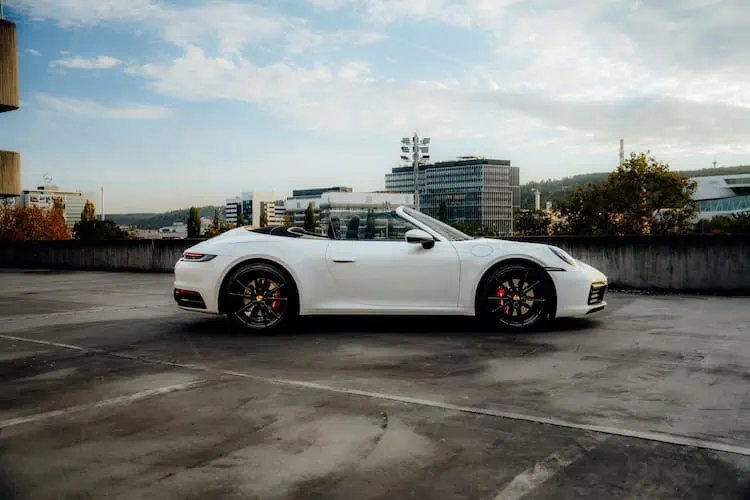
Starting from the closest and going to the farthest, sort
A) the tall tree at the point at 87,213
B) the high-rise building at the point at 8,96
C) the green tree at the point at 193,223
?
the high-rise building at the point at 8,96, the tall tree at the point at 87,213, the green tree at the point at 193,223

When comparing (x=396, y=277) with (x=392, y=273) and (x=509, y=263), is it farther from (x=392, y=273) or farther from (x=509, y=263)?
(x=509, y=263)

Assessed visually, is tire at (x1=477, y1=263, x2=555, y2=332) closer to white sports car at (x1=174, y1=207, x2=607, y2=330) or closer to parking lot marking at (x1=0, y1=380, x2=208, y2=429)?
white sports car at (x1=174, y1=207, x2=607, y2=330)

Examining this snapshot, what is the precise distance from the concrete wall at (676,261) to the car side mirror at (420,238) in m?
6.69

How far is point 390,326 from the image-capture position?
7.46 m

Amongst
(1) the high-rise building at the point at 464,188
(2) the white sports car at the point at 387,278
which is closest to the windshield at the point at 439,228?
(2) the white sports car at the point at 387,278

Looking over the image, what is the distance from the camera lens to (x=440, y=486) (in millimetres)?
2691

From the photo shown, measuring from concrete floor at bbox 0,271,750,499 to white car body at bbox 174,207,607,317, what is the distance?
12.6 inches

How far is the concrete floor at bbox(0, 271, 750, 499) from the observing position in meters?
2.75

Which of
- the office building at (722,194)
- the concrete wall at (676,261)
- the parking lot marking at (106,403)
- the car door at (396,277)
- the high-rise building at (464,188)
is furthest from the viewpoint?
the high-rise building at (464,188)

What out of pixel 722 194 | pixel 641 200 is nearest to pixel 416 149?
pixel 641 200

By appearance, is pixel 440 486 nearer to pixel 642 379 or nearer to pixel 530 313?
pixel 642 379

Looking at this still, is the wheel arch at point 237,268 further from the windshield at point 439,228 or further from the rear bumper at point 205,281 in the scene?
the windshield at point 439,228

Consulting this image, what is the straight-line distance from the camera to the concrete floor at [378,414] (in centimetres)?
275

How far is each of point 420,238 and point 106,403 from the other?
12.0ft
